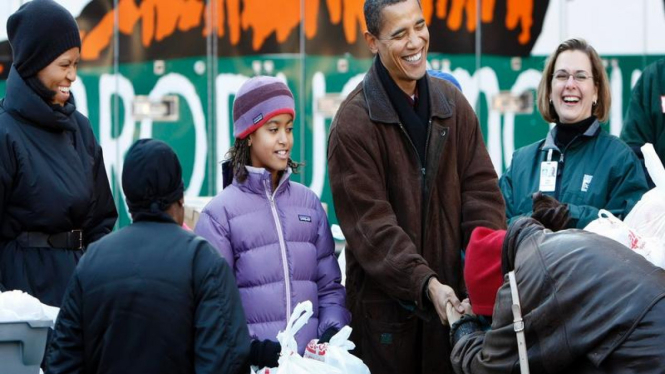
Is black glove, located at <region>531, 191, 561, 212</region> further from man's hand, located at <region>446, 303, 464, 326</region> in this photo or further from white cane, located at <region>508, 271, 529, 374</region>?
white cane, located at <region>508, 271, 529, 374</region>

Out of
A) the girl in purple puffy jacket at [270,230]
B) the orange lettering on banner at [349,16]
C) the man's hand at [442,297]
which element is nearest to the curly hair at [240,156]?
the girl in purple puffy jacket at [270,230]

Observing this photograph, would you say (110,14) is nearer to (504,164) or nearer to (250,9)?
(250,9)

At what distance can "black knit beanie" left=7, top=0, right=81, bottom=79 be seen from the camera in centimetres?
509

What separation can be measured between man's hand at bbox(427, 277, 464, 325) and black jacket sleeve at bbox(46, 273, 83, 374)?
123 centimetres

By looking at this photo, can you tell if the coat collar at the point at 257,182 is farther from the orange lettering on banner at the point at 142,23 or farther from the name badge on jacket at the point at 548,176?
the orange lettering on banner at the point at 142,23

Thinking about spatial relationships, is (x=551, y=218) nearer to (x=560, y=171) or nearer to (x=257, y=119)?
(x=257, y=119)

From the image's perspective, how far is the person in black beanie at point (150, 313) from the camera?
3.95 metres

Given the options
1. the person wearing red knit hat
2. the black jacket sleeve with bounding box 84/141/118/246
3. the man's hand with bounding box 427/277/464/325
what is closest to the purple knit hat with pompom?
the black jacket sleeve with bounding box 84/141/118/246

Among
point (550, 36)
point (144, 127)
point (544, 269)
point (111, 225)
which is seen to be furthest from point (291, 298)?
point (550, 36)

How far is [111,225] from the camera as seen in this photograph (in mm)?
5465

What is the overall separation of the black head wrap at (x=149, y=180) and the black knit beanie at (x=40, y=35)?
1198 mm

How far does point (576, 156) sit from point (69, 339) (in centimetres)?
271

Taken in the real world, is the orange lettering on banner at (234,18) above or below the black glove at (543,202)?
above

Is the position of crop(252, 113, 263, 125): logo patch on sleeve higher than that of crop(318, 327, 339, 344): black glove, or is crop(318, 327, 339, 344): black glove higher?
crop(252, 113, 263, 125): logo patch on sleeve
